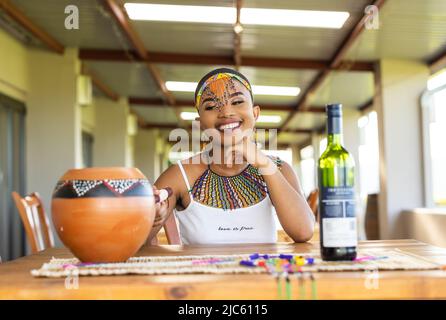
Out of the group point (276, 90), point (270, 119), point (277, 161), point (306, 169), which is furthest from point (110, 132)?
point (277, 161)

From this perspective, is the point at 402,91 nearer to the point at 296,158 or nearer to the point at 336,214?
the point at 336,214

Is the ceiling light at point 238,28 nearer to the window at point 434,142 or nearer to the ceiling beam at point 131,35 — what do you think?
the ceiling beam at point 131,35

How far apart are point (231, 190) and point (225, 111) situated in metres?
0.28

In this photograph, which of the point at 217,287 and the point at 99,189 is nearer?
the point at 217,287

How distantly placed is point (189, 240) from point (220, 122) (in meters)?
0.43

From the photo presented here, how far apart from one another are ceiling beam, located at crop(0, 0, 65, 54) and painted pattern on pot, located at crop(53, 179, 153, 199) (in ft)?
16.0

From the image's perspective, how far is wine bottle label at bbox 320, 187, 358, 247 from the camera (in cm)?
95

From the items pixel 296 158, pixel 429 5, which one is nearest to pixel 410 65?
pixel 429 5

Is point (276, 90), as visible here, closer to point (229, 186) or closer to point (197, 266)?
point (229, 186)

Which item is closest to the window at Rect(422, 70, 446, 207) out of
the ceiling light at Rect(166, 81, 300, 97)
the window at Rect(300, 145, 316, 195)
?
the ceiling light at Rect(166, 81, 300, 97)

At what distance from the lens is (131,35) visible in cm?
628

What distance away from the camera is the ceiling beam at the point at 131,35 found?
5.27m

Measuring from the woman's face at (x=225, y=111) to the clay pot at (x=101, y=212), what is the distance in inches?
19.3
